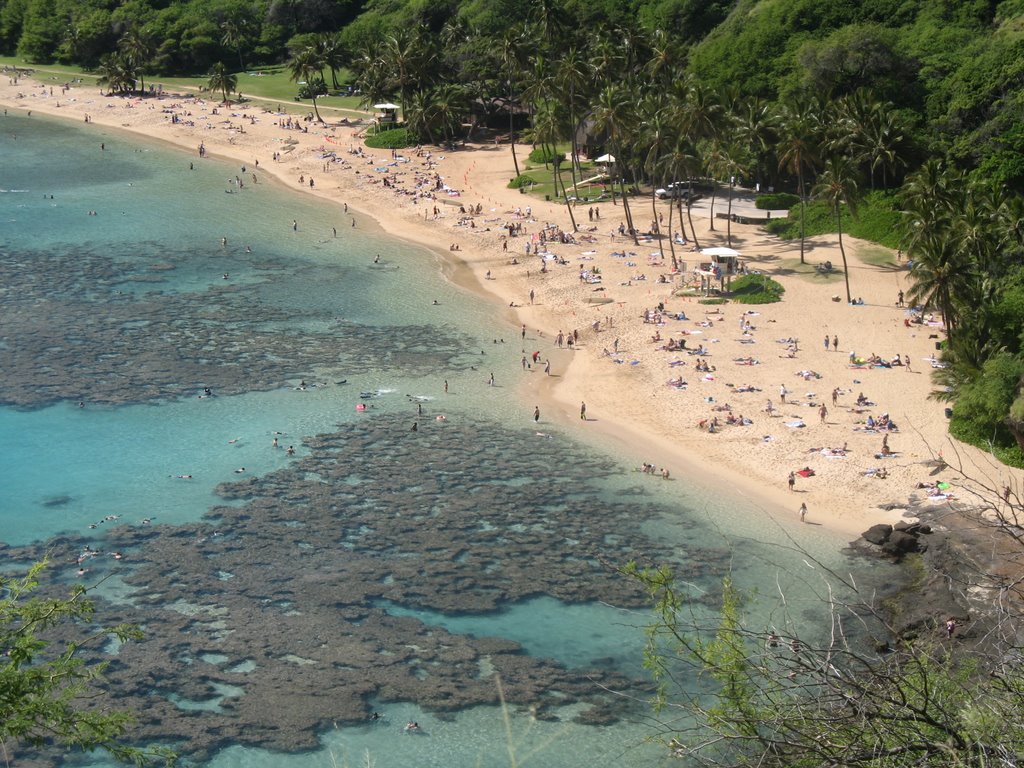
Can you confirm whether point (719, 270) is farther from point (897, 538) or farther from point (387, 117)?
point (387, 117)

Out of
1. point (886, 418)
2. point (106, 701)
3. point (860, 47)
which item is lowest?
point (106, 701)

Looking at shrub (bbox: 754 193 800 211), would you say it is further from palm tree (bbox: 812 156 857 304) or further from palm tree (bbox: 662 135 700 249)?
palm tree (bbox: 812 156 857 304)

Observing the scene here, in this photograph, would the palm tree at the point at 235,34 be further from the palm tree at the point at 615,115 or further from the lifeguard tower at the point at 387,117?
the palm tree at the point at 615,115

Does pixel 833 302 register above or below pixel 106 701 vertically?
above

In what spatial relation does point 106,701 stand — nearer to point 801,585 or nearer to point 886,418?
point 801,585

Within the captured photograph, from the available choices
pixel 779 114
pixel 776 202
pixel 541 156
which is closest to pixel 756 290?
pixel 776 202

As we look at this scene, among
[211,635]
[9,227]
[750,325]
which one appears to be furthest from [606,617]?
[9,227]

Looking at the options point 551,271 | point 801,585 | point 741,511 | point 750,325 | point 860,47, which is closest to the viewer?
point 801,585

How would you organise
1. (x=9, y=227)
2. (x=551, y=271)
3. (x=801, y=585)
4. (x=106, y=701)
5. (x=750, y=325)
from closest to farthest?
(x=106, y=701)
(x=801, y=585)
(x=750, y=325)
(x=551, y=271)
(x=9, y=227)
